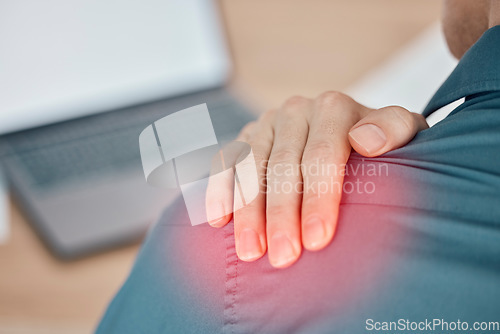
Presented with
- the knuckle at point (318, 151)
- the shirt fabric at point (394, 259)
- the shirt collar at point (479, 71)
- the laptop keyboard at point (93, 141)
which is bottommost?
the laptop keyboard at point (93, 141)

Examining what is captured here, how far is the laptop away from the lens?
904 mm

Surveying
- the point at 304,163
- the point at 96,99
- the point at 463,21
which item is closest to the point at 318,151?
the point at 304,163

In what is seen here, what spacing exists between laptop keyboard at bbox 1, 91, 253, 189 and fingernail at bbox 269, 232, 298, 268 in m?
0.71

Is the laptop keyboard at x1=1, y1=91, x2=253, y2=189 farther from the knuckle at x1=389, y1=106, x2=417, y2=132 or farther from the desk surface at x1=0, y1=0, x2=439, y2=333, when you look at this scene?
the knuckle at x1=389, y1=106, x2=417, y2=132

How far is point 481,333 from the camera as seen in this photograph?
27 centimetres

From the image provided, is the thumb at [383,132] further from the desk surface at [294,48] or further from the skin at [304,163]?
the desk surface at [294,48]

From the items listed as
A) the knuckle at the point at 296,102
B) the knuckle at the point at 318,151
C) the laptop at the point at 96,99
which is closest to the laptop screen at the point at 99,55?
the laptop at the point at 96,99

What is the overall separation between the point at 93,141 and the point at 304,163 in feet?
2.56

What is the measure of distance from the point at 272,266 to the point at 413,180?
11 centimetres

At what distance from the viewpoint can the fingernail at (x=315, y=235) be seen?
0.29 metres

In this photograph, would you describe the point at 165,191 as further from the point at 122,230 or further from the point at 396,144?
the point at 396,144

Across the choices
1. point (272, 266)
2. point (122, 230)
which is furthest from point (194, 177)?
point (122, 230)

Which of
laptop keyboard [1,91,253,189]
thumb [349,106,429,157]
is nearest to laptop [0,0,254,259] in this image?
laptop keyboard [1,91,253,189]

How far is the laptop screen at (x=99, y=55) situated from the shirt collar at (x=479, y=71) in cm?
91
